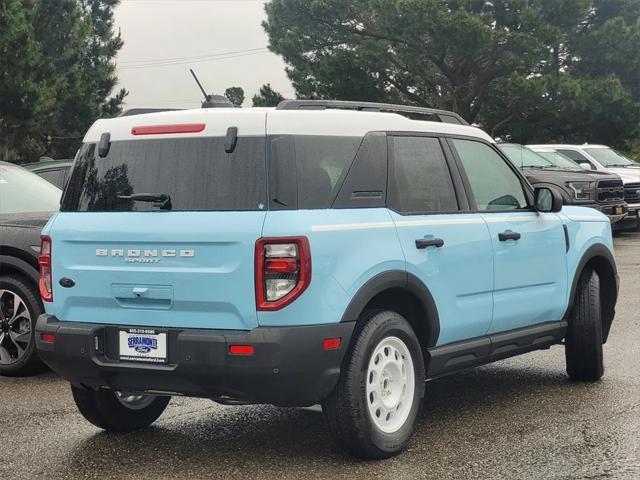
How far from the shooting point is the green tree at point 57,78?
23766 millimetres

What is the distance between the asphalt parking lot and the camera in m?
5.09

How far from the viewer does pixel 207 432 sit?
5949 millimetres

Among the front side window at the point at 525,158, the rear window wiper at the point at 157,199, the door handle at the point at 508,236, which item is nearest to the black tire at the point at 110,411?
the rear window wiper at the point at 157,199

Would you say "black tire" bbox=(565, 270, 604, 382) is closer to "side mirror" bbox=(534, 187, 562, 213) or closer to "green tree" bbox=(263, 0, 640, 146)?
"side mirror" bbox=(534, 187, 562, 213)

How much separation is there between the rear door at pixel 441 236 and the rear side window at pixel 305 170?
0.45 m

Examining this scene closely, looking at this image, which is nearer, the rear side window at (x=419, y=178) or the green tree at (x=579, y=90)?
the rear side window at (x=419, y=178)

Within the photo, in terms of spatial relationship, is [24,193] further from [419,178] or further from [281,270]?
[281,270]

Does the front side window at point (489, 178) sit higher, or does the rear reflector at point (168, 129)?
the rear reflector at point (168, 129)

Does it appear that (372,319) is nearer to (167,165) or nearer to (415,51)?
(167,165)

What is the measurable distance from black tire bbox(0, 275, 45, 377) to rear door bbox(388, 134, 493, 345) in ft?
11.1

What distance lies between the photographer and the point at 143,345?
5.04 meters

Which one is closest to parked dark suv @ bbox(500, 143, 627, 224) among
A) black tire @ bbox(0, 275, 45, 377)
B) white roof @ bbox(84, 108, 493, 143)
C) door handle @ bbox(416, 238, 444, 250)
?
black tire @ bbox(0, 275, 45, 377)

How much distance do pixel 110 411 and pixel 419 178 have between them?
2.25m

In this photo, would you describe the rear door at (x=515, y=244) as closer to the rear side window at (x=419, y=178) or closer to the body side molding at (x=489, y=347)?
the body side molding at (x=489, y=347)
